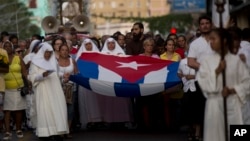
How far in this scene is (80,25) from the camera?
34.1 m

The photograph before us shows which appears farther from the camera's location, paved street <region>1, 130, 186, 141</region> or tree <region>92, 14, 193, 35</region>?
tree <region>92, 14, 193, 35</region>

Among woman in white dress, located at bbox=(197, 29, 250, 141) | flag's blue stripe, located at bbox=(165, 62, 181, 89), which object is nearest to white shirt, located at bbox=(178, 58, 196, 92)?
flag's blue stripe, located at bbox=(165, 62, 181, 89)

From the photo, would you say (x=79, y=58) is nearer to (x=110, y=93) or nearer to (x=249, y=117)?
(x=110, y=93)

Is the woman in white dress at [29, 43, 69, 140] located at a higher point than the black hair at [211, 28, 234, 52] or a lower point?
lower

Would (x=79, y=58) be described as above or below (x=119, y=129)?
above

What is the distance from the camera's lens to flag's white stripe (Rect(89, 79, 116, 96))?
54.0 feet

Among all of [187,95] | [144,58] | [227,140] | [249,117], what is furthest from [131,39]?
[227,140]

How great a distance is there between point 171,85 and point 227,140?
6194 millimetres

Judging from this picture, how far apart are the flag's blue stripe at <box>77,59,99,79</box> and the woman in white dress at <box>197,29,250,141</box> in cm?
628

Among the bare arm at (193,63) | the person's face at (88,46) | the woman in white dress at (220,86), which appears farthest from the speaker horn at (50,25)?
the woman in white dress at (220,86)

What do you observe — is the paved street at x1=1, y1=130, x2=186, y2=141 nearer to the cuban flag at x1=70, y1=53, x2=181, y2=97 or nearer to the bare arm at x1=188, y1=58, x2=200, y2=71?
the cuban flag at x1=70, y1=53, x2=181, y2=97

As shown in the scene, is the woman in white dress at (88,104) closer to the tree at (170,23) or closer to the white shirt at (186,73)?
the white shirt at (186,73)

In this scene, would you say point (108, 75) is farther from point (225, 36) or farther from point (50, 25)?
point (50, 25)

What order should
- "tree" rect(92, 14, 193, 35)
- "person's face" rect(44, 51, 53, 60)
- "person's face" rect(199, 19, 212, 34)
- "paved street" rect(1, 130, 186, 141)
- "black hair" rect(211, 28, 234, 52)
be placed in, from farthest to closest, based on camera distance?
"tree" rect(92, 14, 193, 35)
"paved street" rect(1, 130, 186, 141)
"person's face" rect(44, 51, 53, 60)
"person's face" rect(199, 19, 212, 34)
"black hair" rect(211, 28, 234, 52)
